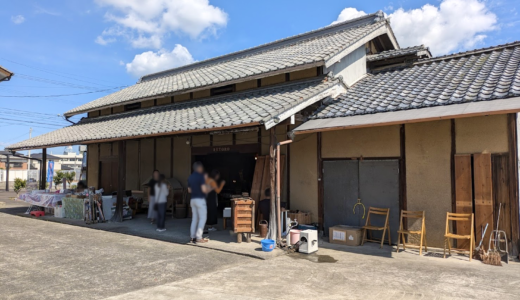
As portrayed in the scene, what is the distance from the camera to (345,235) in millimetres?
7621

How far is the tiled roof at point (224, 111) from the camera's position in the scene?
7.43m

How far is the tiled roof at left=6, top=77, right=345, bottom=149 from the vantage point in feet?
24.4

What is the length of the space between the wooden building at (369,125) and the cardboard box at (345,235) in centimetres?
54

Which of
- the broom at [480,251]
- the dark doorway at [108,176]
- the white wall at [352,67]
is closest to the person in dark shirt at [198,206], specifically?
the white wall at [352,67]

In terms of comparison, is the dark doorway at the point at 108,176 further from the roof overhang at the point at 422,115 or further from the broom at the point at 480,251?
the broom at the point at 480,251

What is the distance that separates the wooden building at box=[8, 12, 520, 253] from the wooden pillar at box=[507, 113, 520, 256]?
0.06ft

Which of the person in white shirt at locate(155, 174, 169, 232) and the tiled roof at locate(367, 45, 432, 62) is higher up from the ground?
the tiled roof at locate(367, 45, 432, 62)

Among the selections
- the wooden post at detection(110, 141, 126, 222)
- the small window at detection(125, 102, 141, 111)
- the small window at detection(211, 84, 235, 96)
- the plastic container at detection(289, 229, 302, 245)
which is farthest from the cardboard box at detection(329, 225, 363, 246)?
the small window at detection(125, 102, 141, 111)

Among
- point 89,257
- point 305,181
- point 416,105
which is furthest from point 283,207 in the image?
point 89,257

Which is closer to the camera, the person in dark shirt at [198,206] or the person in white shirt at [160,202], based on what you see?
the person in dark shirt at [198,206]

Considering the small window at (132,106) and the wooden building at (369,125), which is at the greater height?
the small window at (132,106)

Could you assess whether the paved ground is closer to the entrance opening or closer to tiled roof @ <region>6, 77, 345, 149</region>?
tiled roof @ <region>6, 77, 345, 149</region>

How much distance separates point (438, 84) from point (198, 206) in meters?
6.08

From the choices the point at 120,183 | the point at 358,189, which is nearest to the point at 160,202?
the point at 120,183
